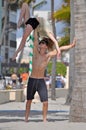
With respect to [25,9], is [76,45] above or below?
below

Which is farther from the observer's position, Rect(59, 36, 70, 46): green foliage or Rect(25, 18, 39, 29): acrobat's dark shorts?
Rect(59, 36, 70, 46): green foliage

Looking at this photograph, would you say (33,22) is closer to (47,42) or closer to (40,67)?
(47,42)

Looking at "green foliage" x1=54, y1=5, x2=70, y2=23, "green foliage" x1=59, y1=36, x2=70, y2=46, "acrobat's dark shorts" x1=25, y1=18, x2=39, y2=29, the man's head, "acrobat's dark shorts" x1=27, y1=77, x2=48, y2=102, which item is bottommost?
"acrobat's dark shorts" x1=27, y1=77, x2=48, y2=102

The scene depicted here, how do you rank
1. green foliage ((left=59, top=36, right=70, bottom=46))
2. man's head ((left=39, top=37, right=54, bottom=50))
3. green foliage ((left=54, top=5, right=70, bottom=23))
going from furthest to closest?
green foliage ((left=59, top=36, right=70, bottom=46))
green foliage ((left=54, top=5, right=70, bottom=23))
man's head ((left=39, top=37, right=54, bottom=50))

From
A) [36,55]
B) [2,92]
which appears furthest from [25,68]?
[36,55]

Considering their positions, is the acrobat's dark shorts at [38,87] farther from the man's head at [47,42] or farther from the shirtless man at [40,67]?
the man's head at [47,42]

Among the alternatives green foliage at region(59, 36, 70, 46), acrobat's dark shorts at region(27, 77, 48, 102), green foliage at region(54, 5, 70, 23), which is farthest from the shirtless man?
green foliage at region(59, 36, 70, 46)

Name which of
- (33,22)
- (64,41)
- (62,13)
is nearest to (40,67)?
(33,22)

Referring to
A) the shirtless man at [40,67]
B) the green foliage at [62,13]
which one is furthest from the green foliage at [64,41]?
the shirtless man at [40,67]

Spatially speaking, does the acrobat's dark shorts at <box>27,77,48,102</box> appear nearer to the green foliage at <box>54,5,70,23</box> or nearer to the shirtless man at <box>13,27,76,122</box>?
the shirtless man at <box>13,27,76,122</box>

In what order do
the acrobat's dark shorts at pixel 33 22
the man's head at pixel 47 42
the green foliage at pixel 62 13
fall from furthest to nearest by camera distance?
the green foliage at pixel 62 13
the man's head at pixel 47 42
the acrobat's dark shorts at pixel 33 22
